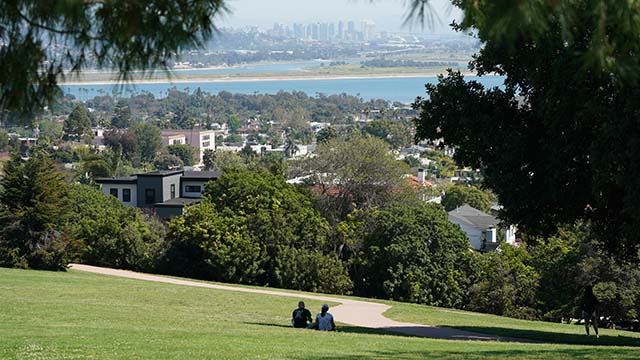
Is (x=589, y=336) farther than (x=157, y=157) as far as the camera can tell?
No

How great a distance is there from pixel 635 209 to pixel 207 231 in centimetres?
2588

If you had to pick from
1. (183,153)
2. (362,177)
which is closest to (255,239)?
(362,177)

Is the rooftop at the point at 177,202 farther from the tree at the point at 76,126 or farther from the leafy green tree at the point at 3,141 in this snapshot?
the tree at the point at 76,126

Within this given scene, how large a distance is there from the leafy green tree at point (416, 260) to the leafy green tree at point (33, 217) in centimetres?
1264

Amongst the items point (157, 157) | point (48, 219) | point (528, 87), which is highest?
point (528, 87)

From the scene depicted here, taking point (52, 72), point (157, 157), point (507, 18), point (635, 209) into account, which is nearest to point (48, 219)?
point (635, 209)

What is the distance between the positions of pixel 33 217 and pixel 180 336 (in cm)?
2046

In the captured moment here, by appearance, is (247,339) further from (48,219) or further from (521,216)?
(48,219)

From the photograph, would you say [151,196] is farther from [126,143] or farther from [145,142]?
[145,142]

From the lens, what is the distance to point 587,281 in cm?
3247

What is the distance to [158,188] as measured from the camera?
201ft

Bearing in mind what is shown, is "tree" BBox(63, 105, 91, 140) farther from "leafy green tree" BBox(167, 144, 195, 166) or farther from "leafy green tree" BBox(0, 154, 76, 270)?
"leafy green tree" BBox(0, 154, 76, 270)

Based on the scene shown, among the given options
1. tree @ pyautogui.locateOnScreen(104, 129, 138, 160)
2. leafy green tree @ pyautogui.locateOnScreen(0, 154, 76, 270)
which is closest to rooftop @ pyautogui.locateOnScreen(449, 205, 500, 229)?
leafy green tree @ pyautogui.locateOnScreen(0, 154, 76, 270)

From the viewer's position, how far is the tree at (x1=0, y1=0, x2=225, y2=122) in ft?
19.7
